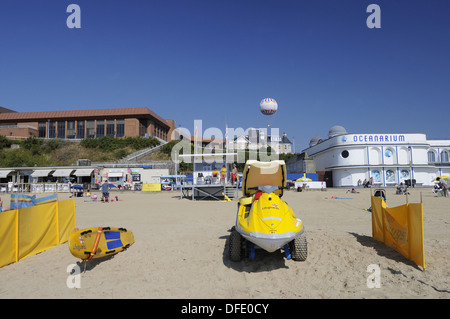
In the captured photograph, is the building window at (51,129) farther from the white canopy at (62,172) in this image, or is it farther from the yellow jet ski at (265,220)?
the yellow jet ski at (265,220)

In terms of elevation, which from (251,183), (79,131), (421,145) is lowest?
(251,183)

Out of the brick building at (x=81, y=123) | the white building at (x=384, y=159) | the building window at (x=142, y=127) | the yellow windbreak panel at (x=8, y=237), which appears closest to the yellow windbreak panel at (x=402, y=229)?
the yellow windbreak panel at (x=8, y=237)

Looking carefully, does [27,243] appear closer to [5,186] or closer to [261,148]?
[5,186]

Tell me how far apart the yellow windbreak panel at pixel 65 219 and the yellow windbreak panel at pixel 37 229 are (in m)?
0.19

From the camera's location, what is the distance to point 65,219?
26.6ft

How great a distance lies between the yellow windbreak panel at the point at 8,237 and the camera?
19.2 ft

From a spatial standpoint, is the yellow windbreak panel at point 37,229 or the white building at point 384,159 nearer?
the yellow windbreak panel at point 37,229

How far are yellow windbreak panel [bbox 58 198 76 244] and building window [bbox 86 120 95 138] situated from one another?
62518 millimetres

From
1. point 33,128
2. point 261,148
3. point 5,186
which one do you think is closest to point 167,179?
point 5,186

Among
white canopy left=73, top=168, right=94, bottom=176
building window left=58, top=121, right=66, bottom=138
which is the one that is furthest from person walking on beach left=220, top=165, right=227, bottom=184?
building window left=58, top=121, right=66, bottom=138

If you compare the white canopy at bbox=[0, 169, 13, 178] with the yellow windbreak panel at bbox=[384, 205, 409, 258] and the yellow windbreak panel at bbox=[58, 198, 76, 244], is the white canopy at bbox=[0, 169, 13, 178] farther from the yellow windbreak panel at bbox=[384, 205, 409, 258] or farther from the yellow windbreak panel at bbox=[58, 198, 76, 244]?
the yellow windbreak panel at bbox=[384, 205, 409, 258]

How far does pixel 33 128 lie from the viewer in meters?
67.0
